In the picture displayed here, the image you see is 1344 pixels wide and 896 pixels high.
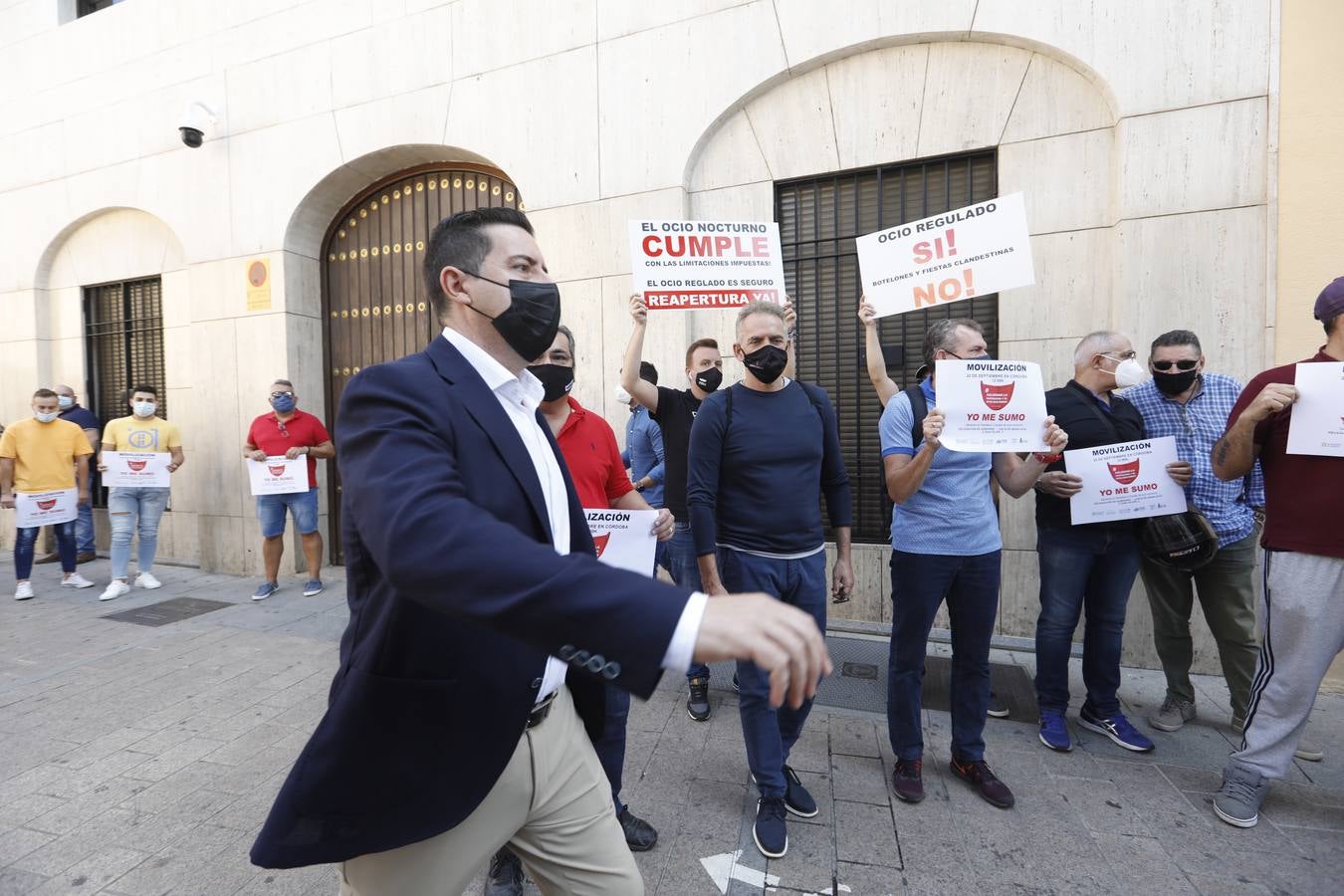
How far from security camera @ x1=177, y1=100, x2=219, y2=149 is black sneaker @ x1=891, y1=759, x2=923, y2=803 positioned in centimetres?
884

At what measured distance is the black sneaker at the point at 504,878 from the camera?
93.5 inches

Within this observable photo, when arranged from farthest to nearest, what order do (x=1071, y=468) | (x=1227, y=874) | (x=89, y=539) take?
(x=89, y=539), (x=1071, y=468), (x=1227, y=874)

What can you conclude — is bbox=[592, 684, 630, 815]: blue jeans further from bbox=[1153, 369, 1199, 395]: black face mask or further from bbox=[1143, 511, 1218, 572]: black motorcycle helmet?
bbox=[1153, 369, 1199, 395]: black face mask

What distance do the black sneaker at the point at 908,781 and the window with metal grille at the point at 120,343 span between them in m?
9.06

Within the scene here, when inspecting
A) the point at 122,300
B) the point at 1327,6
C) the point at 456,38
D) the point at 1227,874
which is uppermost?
the point at 456,38

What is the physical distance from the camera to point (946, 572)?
115 inches

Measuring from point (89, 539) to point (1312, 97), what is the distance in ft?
40.5

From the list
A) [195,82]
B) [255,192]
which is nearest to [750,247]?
[255,192]

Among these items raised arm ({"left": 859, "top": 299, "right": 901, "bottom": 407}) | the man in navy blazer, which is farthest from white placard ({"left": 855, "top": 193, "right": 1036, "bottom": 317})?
the man in navy blazer

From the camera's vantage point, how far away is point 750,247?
406cm

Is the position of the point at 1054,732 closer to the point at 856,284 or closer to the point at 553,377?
the point at 553,377

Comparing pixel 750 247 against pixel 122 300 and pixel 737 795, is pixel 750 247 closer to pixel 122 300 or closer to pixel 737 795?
pixel 737 795

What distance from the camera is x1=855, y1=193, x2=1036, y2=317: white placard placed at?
341cm

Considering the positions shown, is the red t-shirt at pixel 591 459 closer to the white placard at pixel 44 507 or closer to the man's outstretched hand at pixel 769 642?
the man's outstretched hand at pixel 769 642
